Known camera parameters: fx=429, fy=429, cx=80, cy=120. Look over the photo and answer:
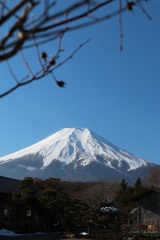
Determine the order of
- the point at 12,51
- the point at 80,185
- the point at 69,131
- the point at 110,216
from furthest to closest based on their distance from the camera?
the point at 69,131
the point at 80,185
the point at 110,216
the point at 12,51

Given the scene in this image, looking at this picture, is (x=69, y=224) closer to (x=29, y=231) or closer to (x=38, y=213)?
(x=29, y=231)

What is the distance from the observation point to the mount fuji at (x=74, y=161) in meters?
121

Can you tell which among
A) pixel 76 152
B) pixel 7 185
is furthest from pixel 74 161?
pixel 7 185

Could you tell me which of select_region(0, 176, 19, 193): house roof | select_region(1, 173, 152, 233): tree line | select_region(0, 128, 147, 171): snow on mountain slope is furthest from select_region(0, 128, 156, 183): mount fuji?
select_region(1, 173, 152, 233): tree line

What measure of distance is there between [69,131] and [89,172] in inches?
1286

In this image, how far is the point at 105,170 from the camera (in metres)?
123

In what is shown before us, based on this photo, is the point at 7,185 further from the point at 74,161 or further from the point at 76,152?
the point at 76,152

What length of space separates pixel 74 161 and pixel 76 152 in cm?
616

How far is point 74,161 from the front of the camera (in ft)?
449

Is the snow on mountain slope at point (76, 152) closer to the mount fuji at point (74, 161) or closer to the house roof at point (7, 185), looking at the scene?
the mount fuji at point (74, 161)

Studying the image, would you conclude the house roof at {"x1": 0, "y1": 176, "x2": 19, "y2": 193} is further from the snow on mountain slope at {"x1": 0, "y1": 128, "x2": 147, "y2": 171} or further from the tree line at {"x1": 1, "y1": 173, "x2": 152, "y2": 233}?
the snow on mountain slope at {"x1": 0, "y1": 128, "x2": 147, "y2": 171}

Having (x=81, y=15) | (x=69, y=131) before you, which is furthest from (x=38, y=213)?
(x=69, y=131)

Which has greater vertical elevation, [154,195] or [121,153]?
[121,153]

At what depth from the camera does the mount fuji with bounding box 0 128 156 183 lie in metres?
121
